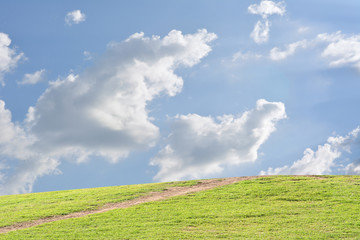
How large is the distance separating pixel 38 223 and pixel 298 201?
17.6m

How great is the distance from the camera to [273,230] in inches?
793

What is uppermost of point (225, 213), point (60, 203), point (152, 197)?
point (60, 203)

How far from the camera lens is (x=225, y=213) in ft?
77.8

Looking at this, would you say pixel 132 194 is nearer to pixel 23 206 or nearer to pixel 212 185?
pixel 212 185

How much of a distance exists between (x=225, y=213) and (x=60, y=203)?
15.1 meters

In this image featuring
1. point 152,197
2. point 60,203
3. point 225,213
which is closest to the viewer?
point 225,213

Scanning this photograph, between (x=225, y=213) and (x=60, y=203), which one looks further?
(x=60, y=203)

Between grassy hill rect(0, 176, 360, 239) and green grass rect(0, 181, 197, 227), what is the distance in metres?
0.08

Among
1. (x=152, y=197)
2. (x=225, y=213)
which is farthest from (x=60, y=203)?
(x=225, y=213)

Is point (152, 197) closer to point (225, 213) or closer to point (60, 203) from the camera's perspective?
point (60, 203)

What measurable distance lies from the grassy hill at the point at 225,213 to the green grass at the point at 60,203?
3.2 inches

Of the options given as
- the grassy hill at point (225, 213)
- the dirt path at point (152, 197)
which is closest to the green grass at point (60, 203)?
the grassy hill at point (225, 213)

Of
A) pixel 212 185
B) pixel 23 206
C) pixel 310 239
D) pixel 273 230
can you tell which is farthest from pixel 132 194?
pixel 310 239

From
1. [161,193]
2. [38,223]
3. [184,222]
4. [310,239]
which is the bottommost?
[310,239]
